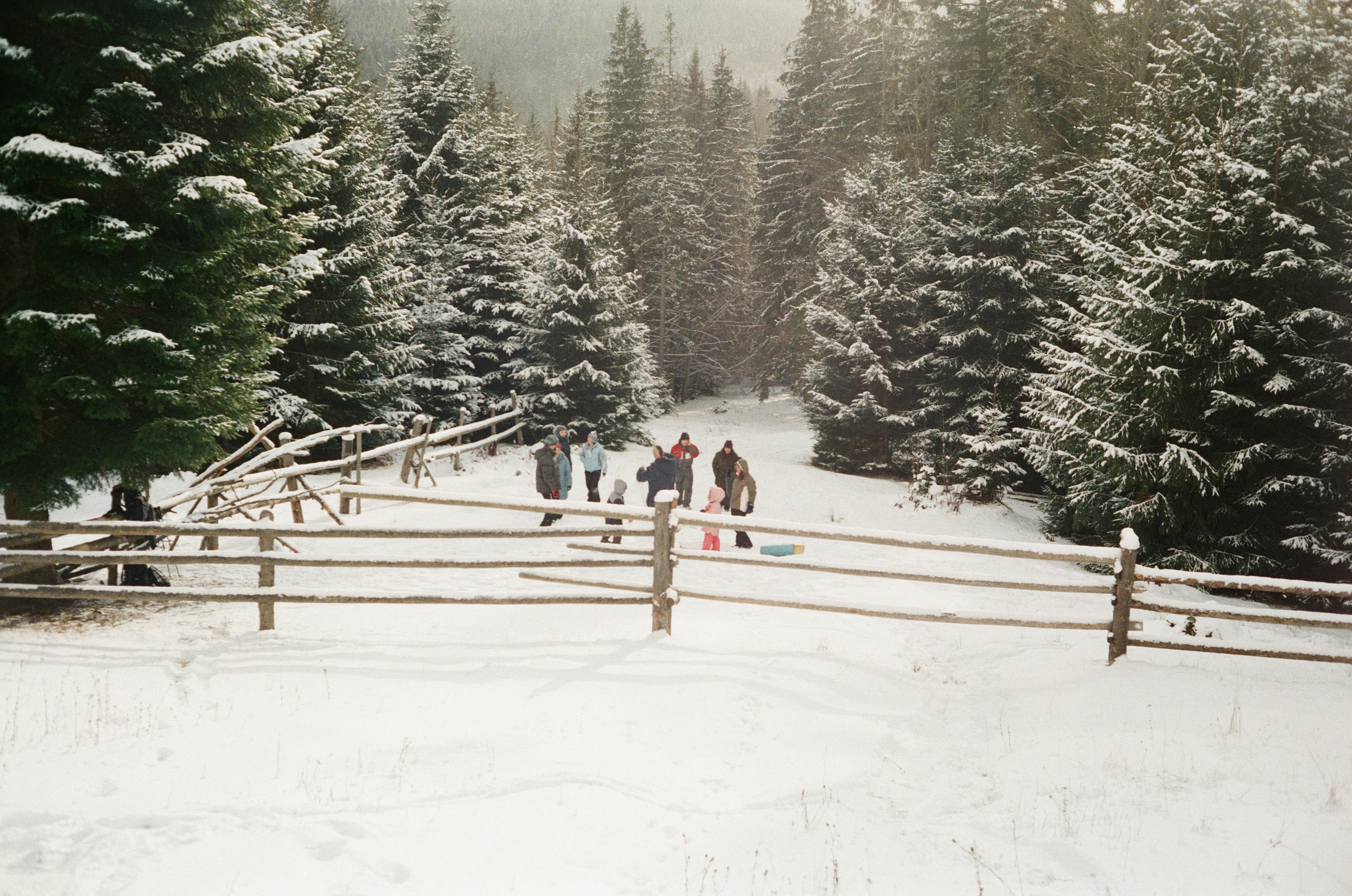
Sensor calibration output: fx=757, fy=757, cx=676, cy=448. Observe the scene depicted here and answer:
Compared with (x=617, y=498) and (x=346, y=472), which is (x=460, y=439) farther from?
(x=617, y=498)

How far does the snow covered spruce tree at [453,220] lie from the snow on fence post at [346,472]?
784 cm

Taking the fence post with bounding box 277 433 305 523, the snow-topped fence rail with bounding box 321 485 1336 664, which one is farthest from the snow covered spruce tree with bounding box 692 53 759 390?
the snow-topped fence rail with bounding box 321 485 1336 664

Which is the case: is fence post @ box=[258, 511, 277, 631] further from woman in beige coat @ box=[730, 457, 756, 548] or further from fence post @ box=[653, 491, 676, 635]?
woman in beige coat @ box=[730, 457, 756, 548]

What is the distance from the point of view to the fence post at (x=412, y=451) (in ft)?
58.7

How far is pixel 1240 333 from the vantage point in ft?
47.3

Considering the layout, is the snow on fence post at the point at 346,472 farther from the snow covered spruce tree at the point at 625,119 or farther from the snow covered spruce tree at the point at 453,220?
the snow covered spruce tree at the point at 625,119

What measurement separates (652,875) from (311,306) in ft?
61.6

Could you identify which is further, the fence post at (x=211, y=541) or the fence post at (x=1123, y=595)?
the fence post at (x=211, y=541)

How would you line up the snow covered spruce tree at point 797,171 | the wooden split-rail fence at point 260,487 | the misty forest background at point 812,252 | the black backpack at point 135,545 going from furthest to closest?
the snow covered spruce tree at point 797,171
the black backpack at point 135,545
the wooden split-rail fence at point 260,487
the misty forest background at point 812,252

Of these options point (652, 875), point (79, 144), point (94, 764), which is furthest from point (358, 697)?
point (79, 144)

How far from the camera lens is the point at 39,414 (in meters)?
8.66

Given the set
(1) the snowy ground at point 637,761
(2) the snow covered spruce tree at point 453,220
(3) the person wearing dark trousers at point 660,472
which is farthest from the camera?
(2) the snow covered spruce tree at point 453,220

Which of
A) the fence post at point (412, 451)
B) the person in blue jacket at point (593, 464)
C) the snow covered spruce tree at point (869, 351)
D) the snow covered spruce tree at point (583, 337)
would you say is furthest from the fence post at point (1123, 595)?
the snow covered spruce tree at point (583, 337)

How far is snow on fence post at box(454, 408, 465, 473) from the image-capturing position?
2203 centimetres
